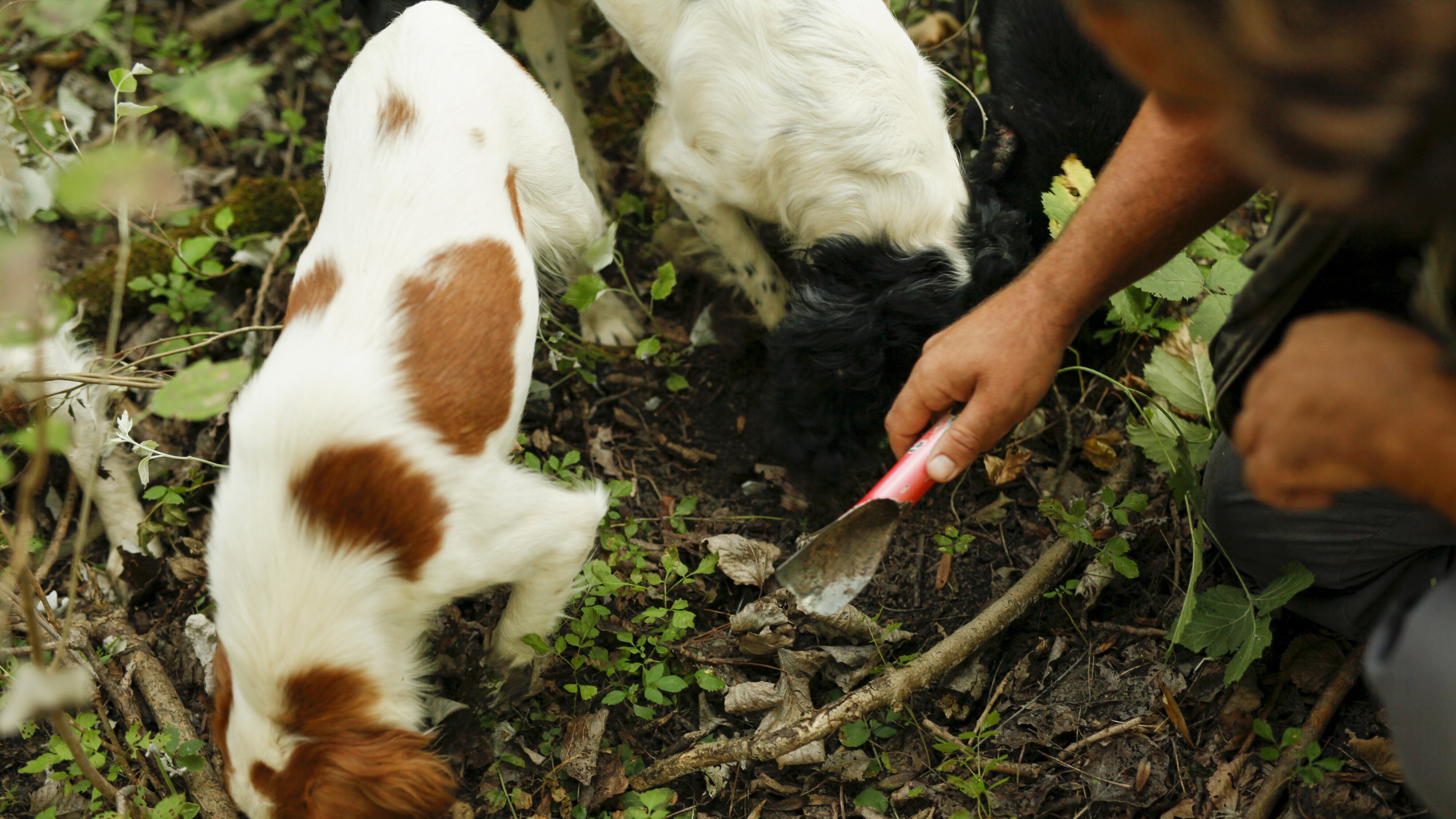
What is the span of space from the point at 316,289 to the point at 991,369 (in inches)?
60.2

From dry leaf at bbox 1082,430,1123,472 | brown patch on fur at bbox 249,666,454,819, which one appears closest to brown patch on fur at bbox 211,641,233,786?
brown patch on fur at bbox 249,666,454,819

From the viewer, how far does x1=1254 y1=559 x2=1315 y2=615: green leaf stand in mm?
2084

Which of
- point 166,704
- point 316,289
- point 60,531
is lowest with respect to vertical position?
point 166,704

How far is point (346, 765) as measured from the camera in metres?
1.69

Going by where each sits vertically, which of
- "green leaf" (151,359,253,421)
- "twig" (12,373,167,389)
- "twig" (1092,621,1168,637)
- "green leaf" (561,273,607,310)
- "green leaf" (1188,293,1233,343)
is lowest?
"twig" (1092,621,1168,637)

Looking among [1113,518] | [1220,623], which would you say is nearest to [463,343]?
[1113,518]

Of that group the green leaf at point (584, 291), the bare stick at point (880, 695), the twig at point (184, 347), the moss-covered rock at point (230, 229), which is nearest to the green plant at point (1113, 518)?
the bare stick at point (880, 695)

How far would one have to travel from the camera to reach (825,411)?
265 centimetres

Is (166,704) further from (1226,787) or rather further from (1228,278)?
(1228,278)

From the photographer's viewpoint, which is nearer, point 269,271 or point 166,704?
point 166,704

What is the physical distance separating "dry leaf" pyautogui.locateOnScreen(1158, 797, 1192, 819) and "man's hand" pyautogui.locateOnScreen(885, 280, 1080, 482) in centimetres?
Answer: 94

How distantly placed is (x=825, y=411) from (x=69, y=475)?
2379 mm

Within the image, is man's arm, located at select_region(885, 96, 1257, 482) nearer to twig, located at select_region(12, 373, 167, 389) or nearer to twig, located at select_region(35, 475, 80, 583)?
twig, located at select_region(12, 373, 167, 389)

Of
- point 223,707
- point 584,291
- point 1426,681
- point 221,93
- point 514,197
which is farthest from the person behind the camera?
point 584,291
